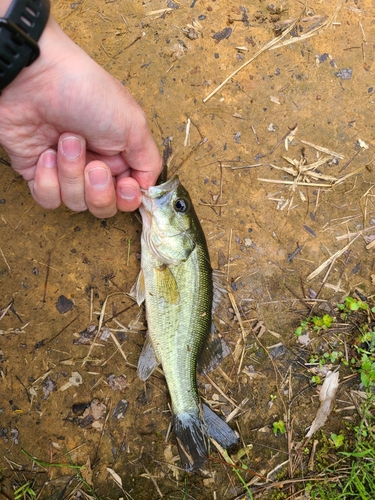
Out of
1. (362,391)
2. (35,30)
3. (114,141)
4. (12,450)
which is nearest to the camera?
(35,30)

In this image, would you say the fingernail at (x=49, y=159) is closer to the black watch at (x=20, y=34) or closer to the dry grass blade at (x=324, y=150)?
the black watch at (x=20, y=34)

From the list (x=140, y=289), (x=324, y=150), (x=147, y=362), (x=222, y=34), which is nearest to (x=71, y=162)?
(x=140, y=289)

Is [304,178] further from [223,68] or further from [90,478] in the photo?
[90,478]

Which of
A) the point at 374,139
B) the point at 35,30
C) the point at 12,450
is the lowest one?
the point at 374,139

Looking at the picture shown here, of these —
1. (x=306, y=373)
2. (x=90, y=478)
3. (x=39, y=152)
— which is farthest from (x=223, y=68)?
(x=90, y=478)

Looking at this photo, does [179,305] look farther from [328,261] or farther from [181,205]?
[328,261]

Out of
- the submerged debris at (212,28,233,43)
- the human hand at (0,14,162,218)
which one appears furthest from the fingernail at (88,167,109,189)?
the submerged debris at (212,28,233,43)

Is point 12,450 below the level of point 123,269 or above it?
below

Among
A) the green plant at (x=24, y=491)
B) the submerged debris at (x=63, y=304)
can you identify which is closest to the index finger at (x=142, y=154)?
the submerged debris at (x=63, y=304)
